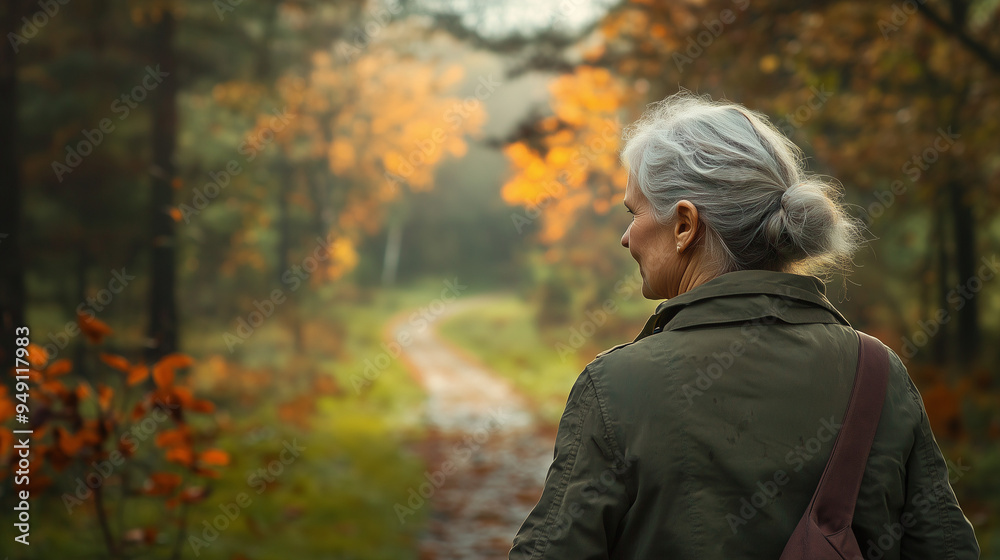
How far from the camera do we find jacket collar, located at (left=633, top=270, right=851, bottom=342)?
1405 millimetres

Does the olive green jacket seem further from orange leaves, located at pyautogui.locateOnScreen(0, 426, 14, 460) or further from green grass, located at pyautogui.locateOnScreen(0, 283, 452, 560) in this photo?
green grass, located at pyautogui.locateOnScreen(0, 283, 452, 560)

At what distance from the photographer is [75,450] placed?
3.21 m

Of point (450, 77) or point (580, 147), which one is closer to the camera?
point (580, 147)

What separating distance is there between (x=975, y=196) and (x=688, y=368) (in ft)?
24.2

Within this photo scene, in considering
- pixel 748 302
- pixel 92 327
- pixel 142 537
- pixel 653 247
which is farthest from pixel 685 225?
pixel 142 537

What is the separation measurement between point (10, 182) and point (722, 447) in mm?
6454

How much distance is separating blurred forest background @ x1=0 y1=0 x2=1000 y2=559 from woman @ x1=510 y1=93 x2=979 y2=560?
129cm

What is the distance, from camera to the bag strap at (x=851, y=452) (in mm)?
1319

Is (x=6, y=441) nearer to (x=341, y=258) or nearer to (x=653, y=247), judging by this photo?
(x=653, y=247)

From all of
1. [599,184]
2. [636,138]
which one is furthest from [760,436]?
[599,184]

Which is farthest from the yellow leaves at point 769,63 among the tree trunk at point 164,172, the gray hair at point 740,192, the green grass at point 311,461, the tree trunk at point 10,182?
the tree trunk at point 10,182

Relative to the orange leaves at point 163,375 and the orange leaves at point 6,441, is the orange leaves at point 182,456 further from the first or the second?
the orange leaves at point 6,441

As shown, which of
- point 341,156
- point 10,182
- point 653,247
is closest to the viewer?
point 653,247

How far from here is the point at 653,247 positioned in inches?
64.5
